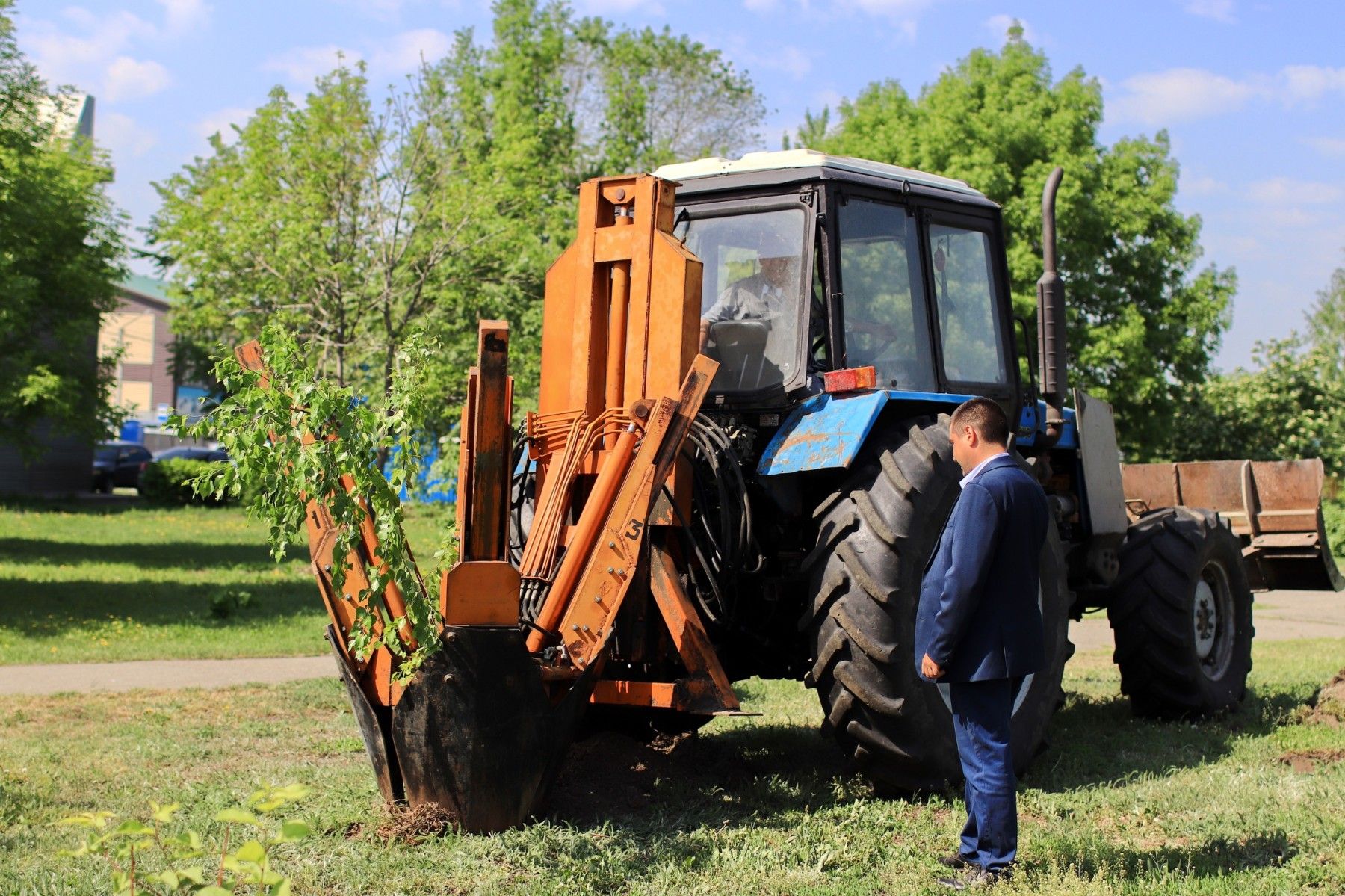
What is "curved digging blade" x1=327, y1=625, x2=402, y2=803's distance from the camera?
5203 millimetres

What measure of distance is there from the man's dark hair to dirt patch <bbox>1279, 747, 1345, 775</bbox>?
2.93 meters

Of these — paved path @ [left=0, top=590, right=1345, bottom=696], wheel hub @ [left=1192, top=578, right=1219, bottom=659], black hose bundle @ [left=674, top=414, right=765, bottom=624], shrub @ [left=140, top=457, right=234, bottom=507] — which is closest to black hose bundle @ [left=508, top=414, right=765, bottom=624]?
black hose bundle @ [left=674, top=414, right=765, bottom=624]

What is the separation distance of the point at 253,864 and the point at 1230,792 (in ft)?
16.0

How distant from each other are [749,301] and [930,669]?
2.50 meters

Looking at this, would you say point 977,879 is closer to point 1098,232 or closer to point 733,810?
point 733,810

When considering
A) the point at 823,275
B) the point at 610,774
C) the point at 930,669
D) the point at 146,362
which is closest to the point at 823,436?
the point at 823,275

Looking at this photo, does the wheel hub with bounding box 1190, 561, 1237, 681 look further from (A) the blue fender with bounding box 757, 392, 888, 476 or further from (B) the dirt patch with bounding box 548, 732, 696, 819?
(B) the dirt patch with bounding box 548, 732, 696, 819

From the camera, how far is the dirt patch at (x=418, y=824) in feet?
16.6

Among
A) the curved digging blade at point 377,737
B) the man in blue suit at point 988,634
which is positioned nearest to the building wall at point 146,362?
the curved digging blade at point 377,737

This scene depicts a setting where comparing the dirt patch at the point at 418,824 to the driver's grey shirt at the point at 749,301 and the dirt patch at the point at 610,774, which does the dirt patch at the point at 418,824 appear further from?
the driver's grey shirt at the point at 749,301

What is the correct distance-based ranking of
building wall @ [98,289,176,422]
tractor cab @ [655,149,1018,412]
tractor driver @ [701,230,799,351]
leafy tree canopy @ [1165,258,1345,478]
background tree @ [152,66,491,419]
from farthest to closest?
building wall @ [98,289,176,422] < leafy tree canopy @ [1165,258,1345,478] < background tree @ [152,66,491,419] < tractor driver @ [701,230,799,351] < tractor cab @ [655,149,1018,412]

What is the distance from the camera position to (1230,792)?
615 centimetres

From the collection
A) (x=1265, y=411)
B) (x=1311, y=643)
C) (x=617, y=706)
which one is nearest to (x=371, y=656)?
(x=617, y=706)

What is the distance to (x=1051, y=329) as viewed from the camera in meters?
7.87
